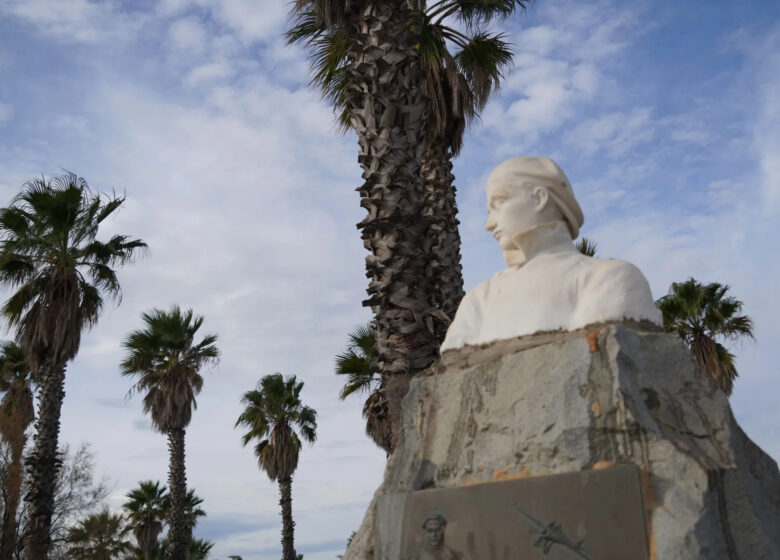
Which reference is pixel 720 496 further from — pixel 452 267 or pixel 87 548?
pixel 87 548

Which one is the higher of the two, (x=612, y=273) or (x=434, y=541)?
(x=612, y=273)

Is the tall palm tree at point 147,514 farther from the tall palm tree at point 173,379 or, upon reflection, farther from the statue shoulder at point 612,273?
the statue shoulder at point 612,273

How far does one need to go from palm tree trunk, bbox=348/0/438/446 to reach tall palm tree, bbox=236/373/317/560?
17.4 meters

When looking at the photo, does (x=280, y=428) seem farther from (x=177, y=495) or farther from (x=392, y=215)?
(x=392, y=215)

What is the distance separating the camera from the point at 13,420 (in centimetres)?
2053

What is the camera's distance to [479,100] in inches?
502

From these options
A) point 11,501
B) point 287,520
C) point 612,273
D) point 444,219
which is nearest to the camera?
point 612,273

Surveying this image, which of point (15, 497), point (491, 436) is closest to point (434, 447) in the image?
point (491, 436)

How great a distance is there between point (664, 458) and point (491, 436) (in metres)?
0.74

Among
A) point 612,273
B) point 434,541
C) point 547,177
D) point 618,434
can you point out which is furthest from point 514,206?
point 434,541

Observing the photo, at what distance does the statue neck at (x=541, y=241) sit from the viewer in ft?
12.3

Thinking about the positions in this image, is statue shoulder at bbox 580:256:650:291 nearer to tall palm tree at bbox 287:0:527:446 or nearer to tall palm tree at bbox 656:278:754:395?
tall palm tree at bbox 287:0:527:446

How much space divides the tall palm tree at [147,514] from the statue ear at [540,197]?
27.8m

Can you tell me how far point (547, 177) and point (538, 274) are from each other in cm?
52
